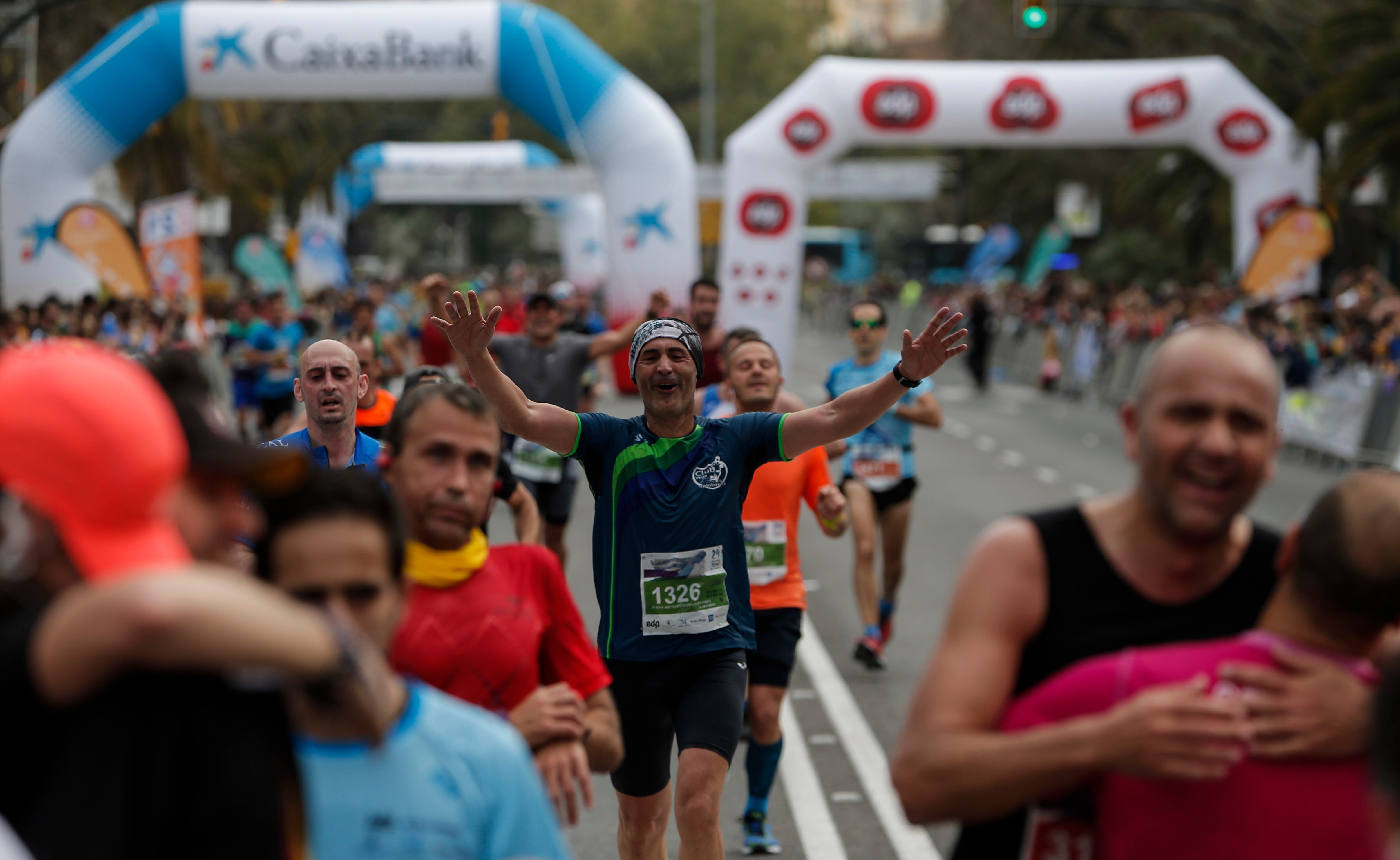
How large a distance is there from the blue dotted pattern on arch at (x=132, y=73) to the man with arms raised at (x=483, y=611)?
18279 mm

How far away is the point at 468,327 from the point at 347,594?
9.01ft

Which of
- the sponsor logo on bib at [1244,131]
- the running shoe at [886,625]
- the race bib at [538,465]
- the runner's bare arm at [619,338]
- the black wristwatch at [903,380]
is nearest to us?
the black wristwatch at [903,380]

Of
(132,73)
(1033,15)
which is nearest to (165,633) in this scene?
(1033,15)

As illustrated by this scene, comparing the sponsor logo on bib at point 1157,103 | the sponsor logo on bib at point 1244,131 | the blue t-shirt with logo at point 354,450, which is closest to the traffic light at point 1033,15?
the sponsor logo on bib at point 1157,103

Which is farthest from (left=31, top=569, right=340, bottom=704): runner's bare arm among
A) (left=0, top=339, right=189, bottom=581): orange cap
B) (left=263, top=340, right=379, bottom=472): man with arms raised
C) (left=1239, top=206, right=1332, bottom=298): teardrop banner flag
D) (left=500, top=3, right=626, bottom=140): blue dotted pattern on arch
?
(left=1239, top=206, right=1332, bottom=298): teardrop banner flag

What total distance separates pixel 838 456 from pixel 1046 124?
1549 cm

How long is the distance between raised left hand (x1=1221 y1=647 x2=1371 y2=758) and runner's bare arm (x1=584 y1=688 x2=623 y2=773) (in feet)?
4.50

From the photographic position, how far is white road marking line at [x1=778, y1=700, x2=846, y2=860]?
232 inches

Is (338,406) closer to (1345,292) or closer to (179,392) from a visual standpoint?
(179,392)

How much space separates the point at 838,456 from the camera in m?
8.17

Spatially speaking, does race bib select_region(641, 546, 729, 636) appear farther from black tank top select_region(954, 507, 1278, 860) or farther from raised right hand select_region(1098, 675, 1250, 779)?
raised right hand select_region(1098, 675, 1250, 779)

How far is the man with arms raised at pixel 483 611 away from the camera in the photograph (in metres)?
2.91

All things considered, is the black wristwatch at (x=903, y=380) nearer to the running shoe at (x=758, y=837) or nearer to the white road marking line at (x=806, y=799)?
the white road marking line at (x=806, y=799)

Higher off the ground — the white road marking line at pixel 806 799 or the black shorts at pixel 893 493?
the black shorts at pixel 893 493
